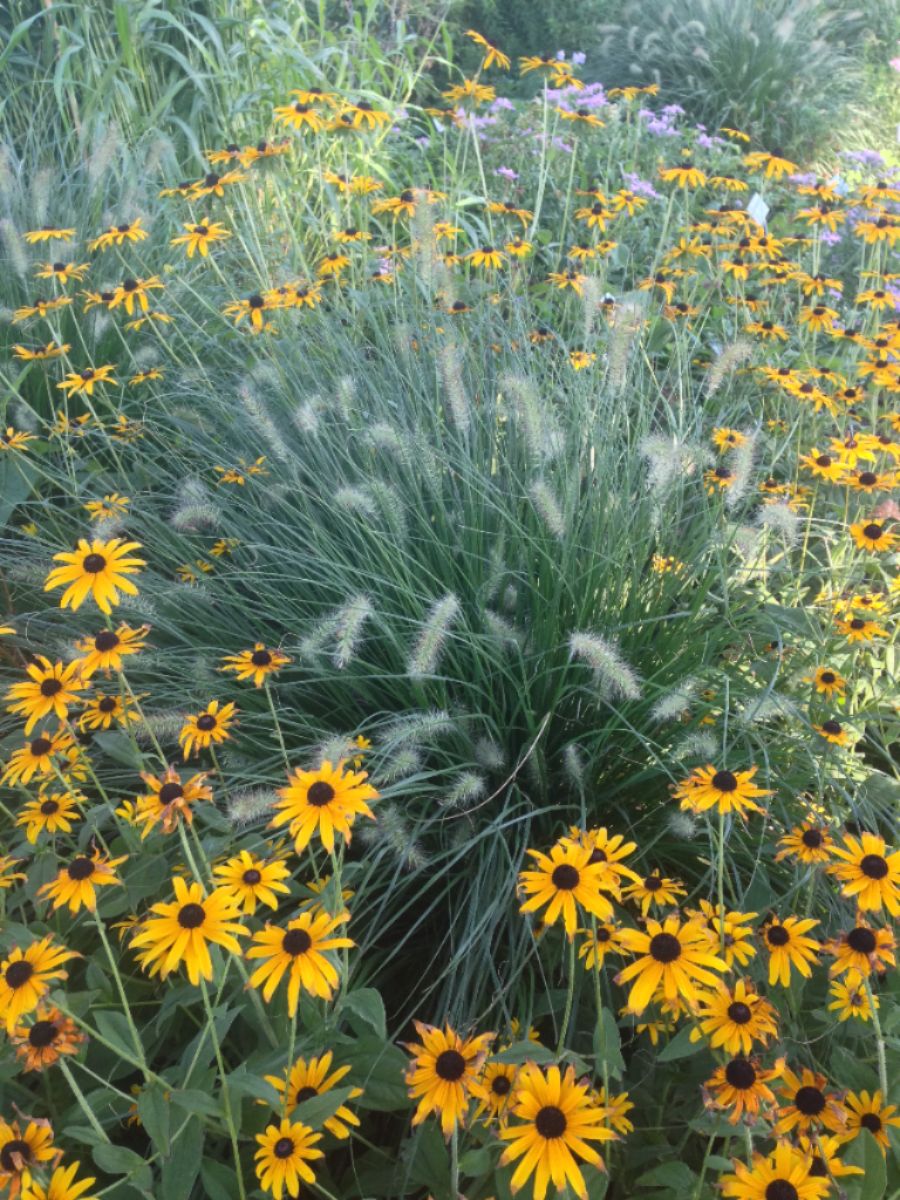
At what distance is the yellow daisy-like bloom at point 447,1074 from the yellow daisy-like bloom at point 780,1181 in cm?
30

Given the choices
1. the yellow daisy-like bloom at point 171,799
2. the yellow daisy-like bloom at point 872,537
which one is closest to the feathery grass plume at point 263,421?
the yellow daisy-like bloom at point 171,799

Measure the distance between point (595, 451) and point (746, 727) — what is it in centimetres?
83

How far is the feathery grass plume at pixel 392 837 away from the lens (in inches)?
71.5

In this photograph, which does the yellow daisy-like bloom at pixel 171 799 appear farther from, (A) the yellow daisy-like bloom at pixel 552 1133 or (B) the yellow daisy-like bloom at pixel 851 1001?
(B) the yellow daisy-like bloom at pixel 851 1001

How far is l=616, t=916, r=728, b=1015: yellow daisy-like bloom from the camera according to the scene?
1229 mm

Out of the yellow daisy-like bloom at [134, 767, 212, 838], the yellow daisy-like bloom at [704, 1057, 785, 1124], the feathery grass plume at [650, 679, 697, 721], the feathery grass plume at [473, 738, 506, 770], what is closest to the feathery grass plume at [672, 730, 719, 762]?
the feathery grass plume at [650, 679, 697, 721]

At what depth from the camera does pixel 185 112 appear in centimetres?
532

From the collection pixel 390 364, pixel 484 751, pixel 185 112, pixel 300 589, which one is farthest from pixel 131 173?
pixel 484 751

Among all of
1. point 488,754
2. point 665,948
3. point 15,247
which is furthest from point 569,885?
point 15,247

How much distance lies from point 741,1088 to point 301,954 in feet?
1.80

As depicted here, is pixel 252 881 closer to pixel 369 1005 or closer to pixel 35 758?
pixel 369 1005

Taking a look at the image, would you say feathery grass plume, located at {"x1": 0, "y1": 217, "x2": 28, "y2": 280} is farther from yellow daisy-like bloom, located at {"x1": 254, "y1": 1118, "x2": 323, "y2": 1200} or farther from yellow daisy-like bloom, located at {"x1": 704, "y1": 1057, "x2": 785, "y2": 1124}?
yellow daisy-like bloom, located at {"x1": 704, "y1": 1057, "x2": 785, "y2": 1124}

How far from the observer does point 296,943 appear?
1.25m

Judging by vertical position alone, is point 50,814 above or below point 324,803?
below
